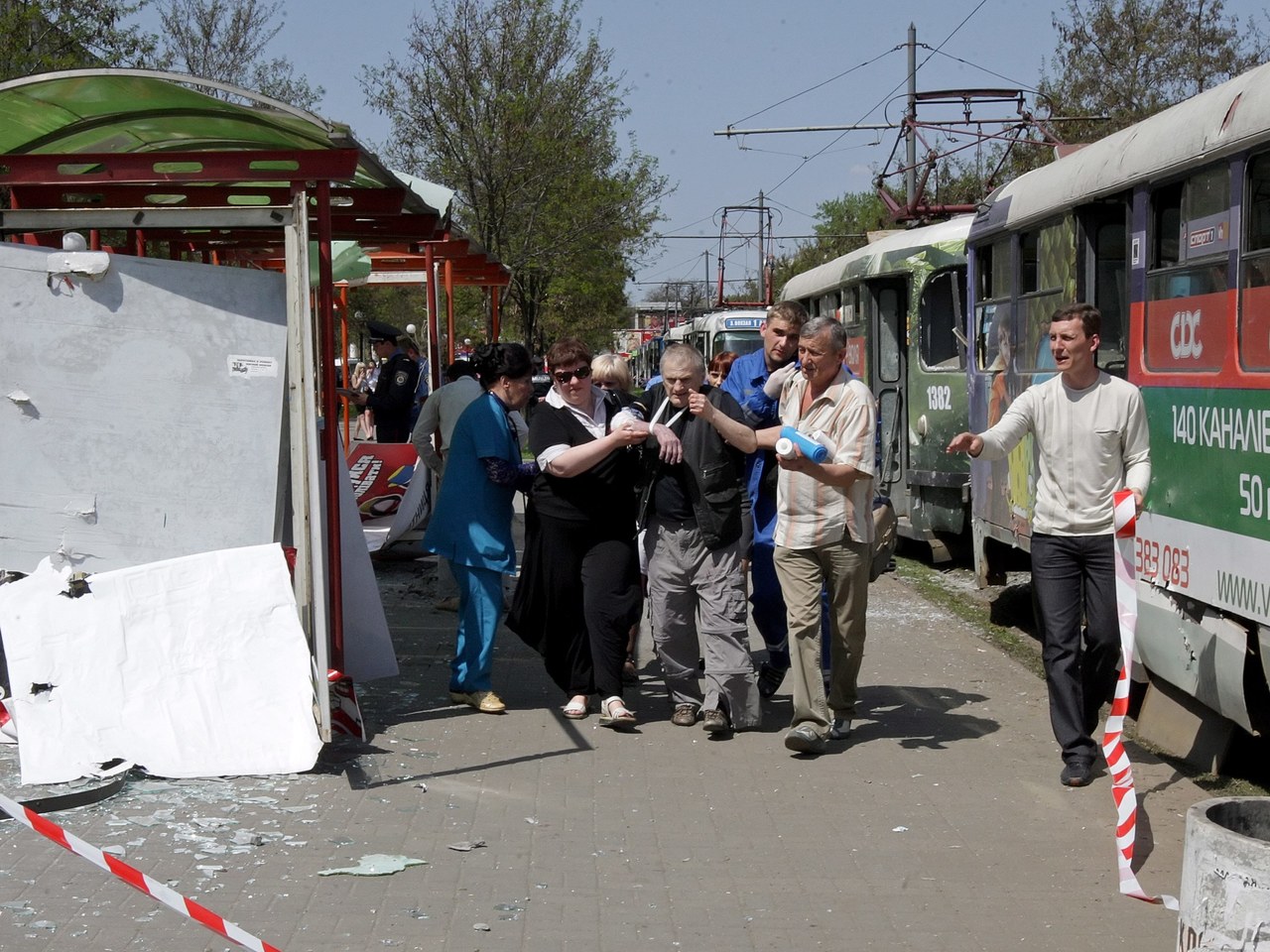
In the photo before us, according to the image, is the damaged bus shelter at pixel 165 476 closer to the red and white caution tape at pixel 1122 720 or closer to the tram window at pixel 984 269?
the red and white caution tape at pixel 1122 720

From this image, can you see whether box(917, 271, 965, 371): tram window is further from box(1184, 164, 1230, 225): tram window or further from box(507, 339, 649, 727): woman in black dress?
box(1184, 164, 1230, 225): tram window

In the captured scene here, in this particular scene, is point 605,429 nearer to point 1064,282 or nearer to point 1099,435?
point 1099,435

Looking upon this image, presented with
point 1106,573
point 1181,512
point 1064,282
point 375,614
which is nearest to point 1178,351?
point 1181,512

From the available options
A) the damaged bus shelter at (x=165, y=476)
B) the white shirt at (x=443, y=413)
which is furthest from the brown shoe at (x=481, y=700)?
the white shirt at (x=443, y=413)

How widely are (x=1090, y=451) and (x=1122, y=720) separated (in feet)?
3.91

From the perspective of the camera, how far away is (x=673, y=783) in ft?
20.5

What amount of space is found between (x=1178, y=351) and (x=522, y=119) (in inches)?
735

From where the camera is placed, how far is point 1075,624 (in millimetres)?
6176

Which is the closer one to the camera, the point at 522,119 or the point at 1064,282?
the point at 1064,282

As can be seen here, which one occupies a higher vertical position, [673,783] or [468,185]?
[468,185]

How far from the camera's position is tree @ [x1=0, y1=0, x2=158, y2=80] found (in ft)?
56.4

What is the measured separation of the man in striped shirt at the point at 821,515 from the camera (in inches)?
257

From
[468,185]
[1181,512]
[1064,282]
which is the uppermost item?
[468,185]

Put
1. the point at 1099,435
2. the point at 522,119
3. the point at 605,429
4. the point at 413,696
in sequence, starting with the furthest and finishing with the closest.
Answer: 1. the point at 522,119
2. the point at 413,696
3. the point at 605,429
4. the point at 1099,435
